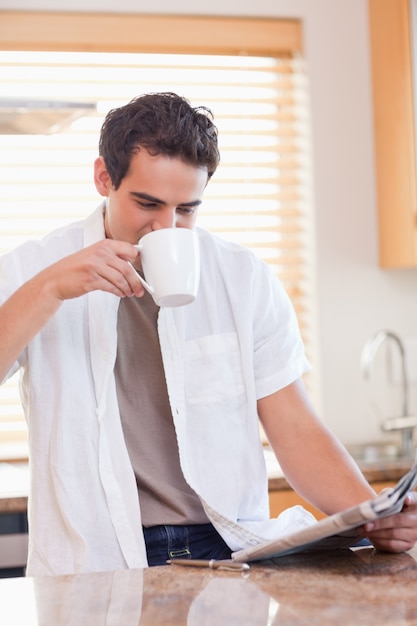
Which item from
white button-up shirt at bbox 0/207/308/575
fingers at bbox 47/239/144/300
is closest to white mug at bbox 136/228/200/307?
fingers at bbox 47/239/144/300

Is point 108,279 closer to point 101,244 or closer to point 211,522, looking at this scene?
point 101,244

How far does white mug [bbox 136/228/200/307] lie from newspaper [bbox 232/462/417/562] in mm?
394

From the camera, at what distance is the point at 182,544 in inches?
60.7

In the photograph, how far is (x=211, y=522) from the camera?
59.9 inches

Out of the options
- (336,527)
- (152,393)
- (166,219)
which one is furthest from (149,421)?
(336,527)

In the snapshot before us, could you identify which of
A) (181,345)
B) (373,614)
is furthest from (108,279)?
(373,614)

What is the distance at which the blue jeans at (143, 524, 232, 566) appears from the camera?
153 centimetres

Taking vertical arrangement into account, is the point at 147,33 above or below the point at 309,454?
above

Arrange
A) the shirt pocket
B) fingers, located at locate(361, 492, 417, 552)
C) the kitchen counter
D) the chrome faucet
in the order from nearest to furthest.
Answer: the kitchen counter < fingers, located at locate(361, 492, 417, 552) < the shirt pocket < the chrome faucet

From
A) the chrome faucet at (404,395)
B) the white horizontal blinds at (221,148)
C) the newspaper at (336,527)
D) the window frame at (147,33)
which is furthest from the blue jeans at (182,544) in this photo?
the window frame at (147,33)

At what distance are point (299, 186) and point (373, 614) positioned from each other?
95.6 inches

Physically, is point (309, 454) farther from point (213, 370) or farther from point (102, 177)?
point (102, 177)

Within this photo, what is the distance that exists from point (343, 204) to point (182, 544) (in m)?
1.93

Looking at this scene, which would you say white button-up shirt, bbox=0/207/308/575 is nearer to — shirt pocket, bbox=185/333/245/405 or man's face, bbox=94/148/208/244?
shirt pocket, bbox=185/333/245/405
